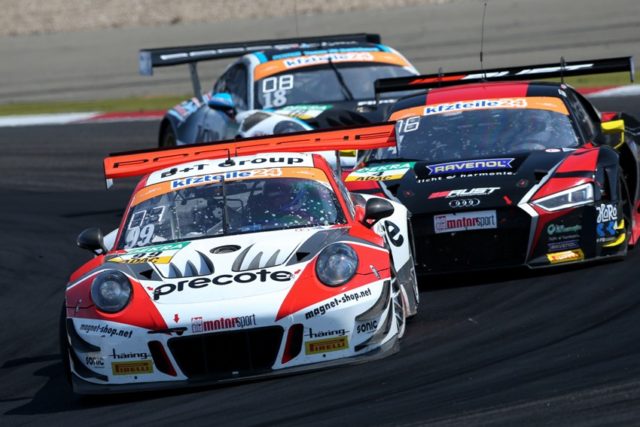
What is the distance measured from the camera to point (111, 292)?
23.2ft

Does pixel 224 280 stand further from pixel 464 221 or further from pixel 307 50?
pixel 307 50

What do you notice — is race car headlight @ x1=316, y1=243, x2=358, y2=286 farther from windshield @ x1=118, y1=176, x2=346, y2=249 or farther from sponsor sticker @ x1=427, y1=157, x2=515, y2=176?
sponsor sticker @ x1=427, y1=157, x2=515, y2=176

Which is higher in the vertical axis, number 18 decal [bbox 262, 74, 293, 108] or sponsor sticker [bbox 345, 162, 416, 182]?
sponsor sticker [bbox 345, 162, 416, 182]

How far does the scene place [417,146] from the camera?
1019cm

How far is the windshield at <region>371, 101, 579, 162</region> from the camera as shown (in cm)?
998

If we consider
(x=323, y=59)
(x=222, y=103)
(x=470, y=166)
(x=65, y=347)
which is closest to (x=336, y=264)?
(x=65, y=347)

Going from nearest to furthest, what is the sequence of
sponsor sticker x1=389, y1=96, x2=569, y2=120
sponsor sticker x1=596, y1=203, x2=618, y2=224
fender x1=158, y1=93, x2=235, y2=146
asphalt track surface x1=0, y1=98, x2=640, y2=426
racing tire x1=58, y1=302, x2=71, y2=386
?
1. asphalt track surface x1=0, y1=98, x2=640, y2=426
2. racing tire x1=58, y1=302, x2=71, y2=386
3. sponsor sticker x1=596, y1=203, x2=618, y2=224
4. sponsor sticker x1=389, y1=96, x2=569, y2=120
5. fender x1=158, y1=93, x2=235, y2=146

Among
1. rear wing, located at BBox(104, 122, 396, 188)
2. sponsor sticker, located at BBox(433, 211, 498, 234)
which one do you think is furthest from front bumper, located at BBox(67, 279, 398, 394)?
sponsor sticker, located at BBox(433, 211, 498, 234)

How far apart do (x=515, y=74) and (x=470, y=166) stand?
184 centimetres

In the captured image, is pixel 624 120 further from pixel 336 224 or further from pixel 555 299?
pixel 336 224

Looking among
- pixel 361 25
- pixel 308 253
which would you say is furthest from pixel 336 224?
pixel 361 25

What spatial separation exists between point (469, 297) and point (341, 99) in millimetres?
5171

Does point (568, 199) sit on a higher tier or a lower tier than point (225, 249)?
lower

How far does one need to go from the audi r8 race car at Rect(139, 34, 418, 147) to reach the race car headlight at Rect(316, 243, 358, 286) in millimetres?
5238
